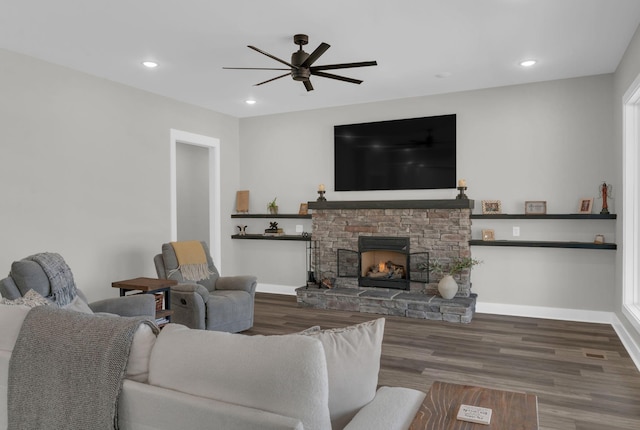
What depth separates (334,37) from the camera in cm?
402

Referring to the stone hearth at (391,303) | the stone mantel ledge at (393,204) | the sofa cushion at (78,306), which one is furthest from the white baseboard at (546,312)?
the sofa cushion at (78,306)

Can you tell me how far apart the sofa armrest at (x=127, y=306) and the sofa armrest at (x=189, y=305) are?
26.5 inches

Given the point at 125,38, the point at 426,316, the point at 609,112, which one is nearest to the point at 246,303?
the point at 426,316

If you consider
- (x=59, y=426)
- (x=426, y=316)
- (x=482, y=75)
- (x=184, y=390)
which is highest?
(x=482, y=75)

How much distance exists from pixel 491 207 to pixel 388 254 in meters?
1.43

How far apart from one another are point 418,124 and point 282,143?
2.07m

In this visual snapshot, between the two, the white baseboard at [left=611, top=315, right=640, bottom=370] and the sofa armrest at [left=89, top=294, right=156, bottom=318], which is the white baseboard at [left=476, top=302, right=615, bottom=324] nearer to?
the white baseboard at [left=611, top=315, right=640, bottom=370]

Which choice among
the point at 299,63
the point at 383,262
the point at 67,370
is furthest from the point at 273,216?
the point at 67,370

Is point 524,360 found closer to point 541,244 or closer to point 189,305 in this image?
point 541,244

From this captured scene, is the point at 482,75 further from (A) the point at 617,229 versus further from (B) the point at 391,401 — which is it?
(B) the point at 391,401

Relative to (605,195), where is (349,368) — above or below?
below

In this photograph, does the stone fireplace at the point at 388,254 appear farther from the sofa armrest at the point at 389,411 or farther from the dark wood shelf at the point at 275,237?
the sofa armrest at the point at 389,411

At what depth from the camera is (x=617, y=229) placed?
4.96 meters

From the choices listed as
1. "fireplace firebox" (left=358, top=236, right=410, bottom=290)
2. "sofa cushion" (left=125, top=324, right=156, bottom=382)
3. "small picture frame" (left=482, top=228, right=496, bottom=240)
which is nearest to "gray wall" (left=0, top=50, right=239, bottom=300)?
"fireplace firebox" (left=358, top=236, right=410, bottom=290)
